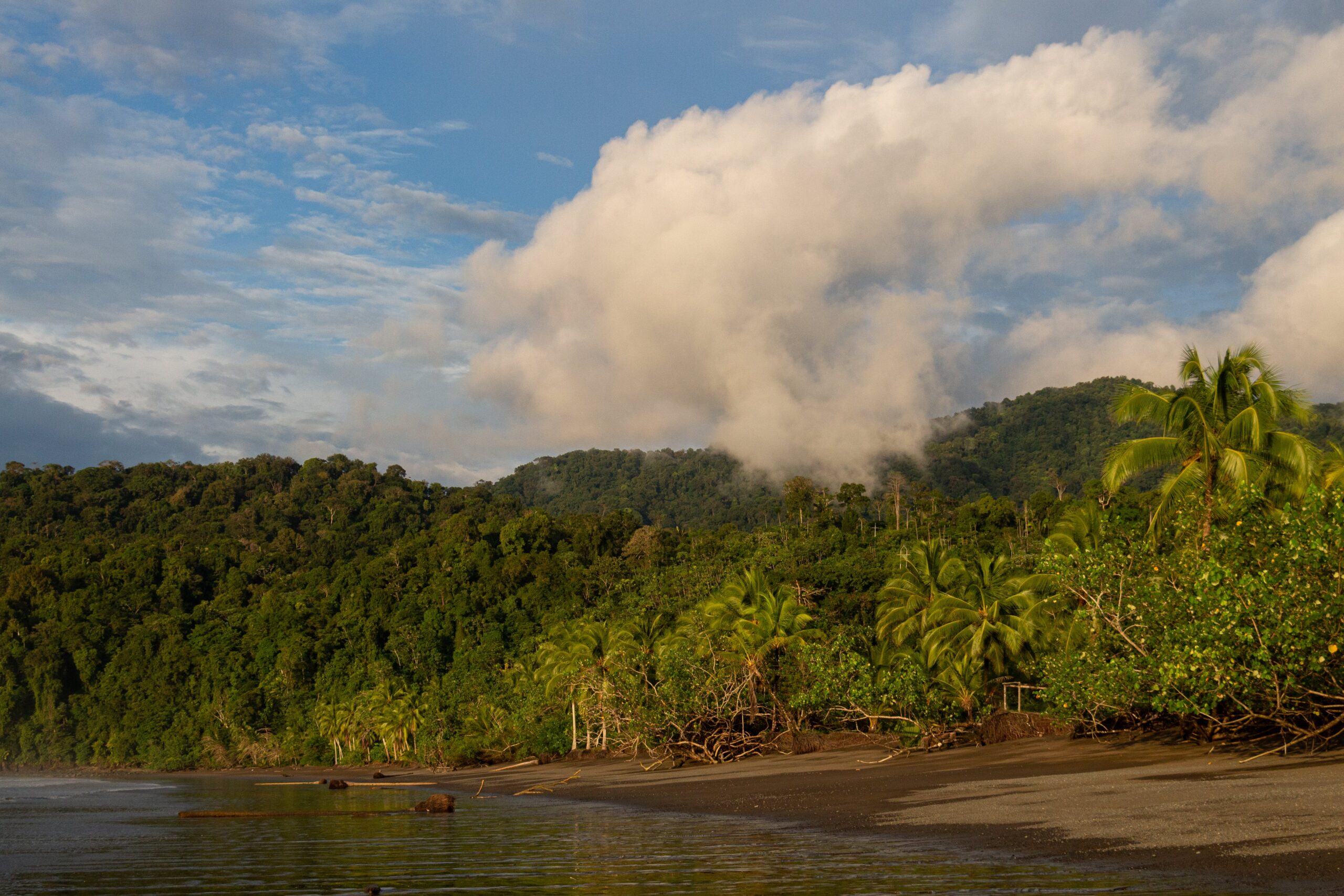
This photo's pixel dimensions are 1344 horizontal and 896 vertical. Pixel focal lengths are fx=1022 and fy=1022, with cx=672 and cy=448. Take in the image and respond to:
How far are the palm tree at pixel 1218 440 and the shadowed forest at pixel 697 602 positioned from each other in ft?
0.26

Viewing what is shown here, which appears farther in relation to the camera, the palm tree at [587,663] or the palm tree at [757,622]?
the palm tree at [587,663]

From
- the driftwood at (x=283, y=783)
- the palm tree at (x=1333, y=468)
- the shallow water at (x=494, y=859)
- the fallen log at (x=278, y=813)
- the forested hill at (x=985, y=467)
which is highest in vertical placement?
the forested hill at (x=985, y=467)

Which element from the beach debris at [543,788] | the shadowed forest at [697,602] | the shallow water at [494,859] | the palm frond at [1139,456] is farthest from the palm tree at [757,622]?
the palm frond at [1139,456]

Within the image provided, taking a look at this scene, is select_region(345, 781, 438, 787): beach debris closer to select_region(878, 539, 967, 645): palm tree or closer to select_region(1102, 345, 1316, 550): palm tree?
select_region(878, 539, 967, 645): palm tree

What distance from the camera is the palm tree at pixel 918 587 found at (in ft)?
133

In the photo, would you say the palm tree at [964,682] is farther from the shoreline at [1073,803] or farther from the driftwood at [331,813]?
the driftwood at [331,813]

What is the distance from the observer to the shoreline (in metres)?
11.8

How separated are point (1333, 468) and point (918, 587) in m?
18.6

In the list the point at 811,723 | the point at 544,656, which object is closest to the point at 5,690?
the point at 544,656

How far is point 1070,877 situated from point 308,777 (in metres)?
61.3

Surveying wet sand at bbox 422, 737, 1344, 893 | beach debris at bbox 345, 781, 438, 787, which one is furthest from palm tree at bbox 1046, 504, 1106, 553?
beach debris at bbox 345, 781, 438, 787

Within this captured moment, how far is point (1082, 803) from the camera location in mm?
17172

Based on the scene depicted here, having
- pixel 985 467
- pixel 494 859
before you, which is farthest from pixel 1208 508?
pixel 985 467

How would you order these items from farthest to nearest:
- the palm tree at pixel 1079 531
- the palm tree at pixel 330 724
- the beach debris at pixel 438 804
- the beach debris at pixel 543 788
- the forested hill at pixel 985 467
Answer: the forested hill at pixel 985 467, the palm tree at pixel 330 724, the beach debris at pixel 543 788, the palm tree at pixel 1079 531, the beach debris at pixel 438 804
